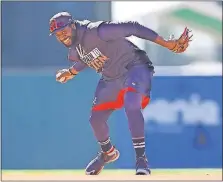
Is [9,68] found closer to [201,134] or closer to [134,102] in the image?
[201,134]

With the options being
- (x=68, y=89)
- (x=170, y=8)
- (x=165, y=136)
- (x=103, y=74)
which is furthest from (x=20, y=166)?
(x=103, y=74)

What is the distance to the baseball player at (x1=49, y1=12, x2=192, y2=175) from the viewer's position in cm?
529

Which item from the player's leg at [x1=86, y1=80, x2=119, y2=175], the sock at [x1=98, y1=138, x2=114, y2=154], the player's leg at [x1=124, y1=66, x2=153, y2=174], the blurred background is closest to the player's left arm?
the player's leg at [x1=124, y1=66, x2=153, y2=174]

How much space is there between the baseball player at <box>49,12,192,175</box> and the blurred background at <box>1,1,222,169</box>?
3828mm

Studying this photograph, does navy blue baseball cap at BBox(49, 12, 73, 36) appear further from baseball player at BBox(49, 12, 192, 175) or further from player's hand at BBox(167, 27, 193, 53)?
player's hand at BBox(167, 27, 193, 53)

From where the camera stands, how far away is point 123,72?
18.2ft

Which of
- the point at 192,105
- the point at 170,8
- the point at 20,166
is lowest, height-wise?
the point at 20,166

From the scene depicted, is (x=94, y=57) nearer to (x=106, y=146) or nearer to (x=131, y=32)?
(x=131, y=32)

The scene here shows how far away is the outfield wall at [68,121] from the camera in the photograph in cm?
963

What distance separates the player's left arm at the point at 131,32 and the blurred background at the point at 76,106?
4.21 metres

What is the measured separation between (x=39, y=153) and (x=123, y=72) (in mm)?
4330

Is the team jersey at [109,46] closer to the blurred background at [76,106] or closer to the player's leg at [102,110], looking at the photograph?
the player's leg at [102,110]

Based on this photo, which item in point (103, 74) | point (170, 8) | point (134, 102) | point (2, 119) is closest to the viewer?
point (134, 102)

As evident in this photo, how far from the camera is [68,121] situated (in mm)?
9648
